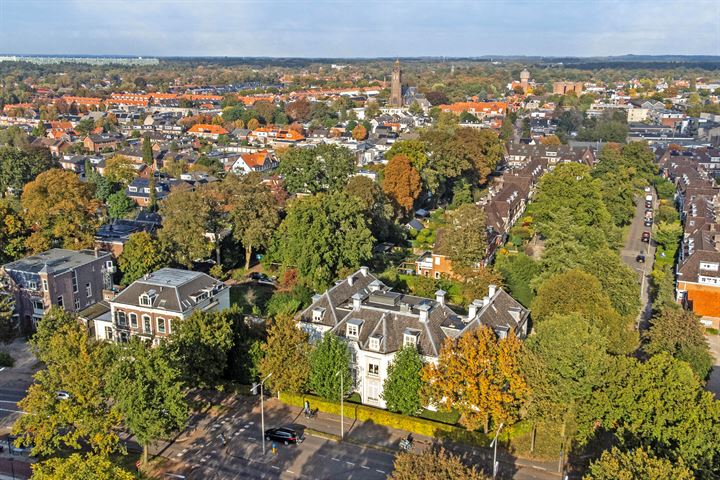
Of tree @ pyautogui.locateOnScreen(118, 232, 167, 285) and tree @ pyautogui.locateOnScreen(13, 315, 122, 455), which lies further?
tree @ pyautogui.locateOnScreen(118, 232, 167, 285)

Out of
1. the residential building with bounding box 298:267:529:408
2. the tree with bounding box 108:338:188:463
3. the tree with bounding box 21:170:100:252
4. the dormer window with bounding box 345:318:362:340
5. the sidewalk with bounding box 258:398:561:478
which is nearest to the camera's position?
the tree with bounding box 108:338:188:463

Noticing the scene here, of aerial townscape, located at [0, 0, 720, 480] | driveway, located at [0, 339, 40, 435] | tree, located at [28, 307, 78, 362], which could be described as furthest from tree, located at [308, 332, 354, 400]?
driveway, located at [0, 339, 40, 435]

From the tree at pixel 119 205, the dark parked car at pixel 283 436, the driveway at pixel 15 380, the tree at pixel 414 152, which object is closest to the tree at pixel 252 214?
the driveway at pixel 15 380

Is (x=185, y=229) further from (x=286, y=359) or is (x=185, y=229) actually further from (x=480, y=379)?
(x=480, y=379)

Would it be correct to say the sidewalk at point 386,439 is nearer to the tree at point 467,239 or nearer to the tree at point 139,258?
the tree at point 139,258

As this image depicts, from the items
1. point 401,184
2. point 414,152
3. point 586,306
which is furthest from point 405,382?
point 414,152

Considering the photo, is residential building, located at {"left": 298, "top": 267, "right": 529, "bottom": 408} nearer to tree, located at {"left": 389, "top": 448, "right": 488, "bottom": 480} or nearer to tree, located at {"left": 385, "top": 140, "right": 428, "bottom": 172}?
tree, located at {"left": 389, "top": 448, "right": 488, "bottom": 480}

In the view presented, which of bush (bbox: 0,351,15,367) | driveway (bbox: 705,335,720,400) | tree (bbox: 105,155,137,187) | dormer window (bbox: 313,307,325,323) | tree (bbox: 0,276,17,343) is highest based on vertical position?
tree (bbox: 105,155,137,187)

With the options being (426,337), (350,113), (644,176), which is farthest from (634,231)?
(350,113)
